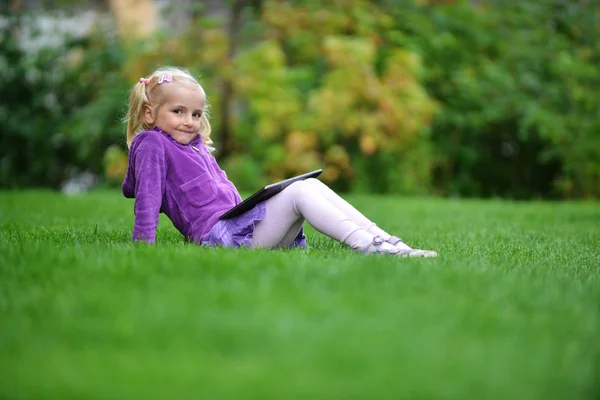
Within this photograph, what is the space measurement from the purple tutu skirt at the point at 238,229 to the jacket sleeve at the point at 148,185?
30 cm

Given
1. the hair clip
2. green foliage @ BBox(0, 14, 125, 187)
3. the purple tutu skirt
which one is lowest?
green foliage @ BBox(0, 14, 125, 187)

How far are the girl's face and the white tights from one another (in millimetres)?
603

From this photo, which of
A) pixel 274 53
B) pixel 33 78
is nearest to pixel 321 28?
pixel 274 53

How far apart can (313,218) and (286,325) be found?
160 cm

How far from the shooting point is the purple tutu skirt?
396 cm

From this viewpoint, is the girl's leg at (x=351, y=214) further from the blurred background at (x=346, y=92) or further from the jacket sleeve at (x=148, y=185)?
the blurred background at (x=346, y=92)

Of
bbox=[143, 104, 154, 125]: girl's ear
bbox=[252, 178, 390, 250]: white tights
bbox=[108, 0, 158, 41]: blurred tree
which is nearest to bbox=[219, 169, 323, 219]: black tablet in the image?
bbox=[252, 178, 390, 250]: white tights

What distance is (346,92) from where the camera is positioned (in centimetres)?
1054

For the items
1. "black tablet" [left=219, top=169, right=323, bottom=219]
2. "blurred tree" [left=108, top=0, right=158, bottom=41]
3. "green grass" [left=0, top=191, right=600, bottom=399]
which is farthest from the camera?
"blurred tree" [left=108, top=0, right=158, bottom=41]

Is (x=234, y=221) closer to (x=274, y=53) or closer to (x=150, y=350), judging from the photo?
(x=150, y=350)

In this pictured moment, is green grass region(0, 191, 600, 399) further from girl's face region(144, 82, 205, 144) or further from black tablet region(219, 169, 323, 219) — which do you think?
girl's face region(144, 82, 205, 144)

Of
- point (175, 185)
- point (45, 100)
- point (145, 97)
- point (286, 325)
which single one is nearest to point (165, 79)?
point (145, 97)

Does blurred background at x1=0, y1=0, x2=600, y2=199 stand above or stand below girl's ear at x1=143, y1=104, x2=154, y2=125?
below

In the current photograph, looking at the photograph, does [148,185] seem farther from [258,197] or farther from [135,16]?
[135,16]
